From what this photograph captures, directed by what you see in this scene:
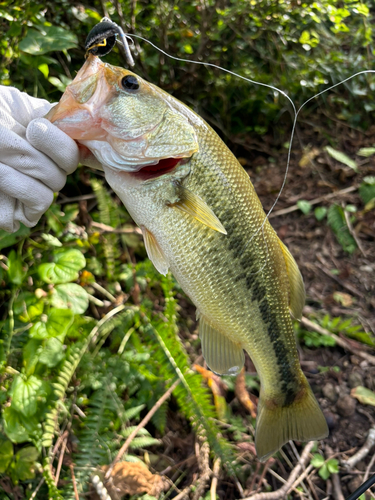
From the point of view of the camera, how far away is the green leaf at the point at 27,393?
1693mm

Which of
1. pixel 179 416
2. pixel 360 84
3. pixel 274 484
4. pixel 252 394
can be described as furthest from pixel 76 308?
pixel 360 84

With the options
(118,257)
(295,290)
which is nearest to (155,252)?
(295,290)

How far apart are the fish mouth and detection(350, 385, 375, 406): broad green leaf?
6.03 feet

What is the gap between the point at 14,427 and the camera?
1722 millimetres

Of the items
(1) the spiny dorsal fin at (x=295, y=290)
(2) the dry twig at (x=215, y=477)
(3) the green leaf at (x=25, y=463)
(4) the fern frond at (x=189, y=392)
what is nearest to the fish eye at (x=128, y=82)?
(1) the spiny dorsal fin at (x=295, y=290)

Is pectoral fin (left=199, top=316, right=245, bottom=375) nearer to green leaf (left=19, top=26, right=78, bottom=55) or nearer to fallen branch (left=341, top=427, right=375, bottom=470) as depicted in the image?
fallen branch (left=341, top=427, right=375, bottom=470)

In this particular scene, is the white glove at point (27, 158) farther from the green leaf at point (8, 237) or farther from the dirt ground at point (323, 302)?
the dirt ground at point (323, 302)

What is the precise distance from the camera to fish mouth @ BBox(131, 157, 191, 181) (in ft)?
4.30

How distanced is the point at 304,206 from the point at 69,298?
87.4 inches

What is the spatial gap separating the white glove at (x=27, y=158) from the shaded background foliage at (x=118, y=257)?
1.72ft

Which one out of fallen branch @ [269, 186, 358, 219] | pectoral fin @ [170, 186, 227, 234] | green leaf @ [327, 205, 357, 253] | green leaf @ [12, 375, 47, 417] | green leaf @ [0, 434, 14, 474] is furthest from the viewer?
fallen branch @ [269, 186, 358, 219]

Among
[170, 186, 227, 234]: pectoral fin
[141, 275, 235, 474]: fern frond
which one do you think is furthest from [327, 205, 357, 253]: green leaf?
[170, 186, 227, 234]: pectoral fin

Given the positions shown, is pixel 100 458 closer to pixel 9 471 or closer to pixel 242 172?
pixel 9 471

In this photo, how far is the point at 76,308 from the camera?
6.19ft
